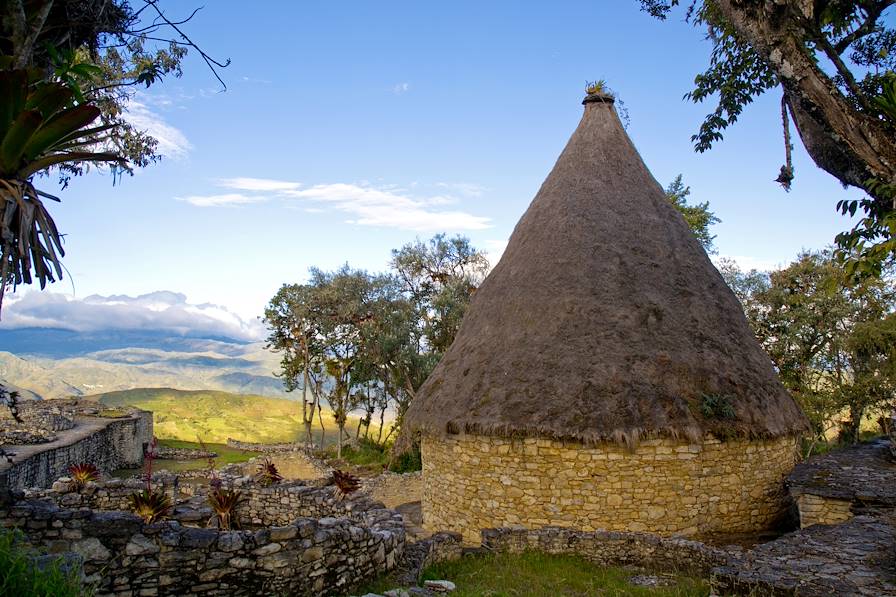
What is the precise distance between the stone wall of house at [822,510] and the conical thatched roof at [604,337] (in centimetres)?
166

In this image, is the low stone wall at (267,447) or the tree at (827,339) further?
the low stone wall at (267,447)

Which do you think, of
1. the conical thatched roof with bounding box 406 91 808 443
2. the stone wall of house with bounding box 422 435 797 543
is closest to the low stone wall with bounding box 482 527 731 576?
the stone wall of house with bounding box 422 435 797 543

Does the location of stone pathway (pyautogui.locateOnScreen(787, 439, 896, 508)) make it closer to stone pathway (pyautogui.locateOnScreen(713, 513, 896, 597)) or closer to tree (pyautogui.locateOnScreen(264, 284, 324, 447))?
stone pathway (pyautogui.locateOnScreen(713, 513, 896, 597))

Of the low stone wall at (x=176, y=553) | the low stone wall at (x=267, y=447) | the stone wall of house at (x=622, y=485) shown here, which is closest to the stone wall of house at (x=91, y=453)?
the low stone wall at (x=267, y=447)

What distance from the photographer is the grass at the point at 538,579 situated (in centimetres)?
758

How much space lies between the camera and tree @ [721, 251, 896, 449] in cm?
2345

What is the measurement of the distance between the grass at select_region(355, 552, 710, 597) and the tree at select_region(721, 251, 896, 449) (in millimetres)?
19234

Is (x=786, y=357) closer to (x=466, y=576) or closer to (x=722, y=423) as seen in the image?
(x=722, y=423)

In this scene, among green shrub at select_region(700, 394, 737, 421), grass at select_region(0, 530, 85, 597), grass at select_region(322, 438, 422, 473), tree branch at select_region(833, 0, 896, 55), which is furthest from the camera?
grass at select_region(322, 438, 422, 473)

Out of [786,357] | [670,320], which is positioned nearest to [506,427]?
[670,320]

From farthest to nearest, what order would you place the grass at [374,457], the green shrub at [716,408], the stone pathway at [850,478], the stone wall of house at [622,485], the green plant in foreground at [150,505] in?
the grass at [374,457] < the green shrub at [716,408] < the stone wall of house at [622,485] < the green plant in foreground at [150,505] < the stone pathway at [850,478]

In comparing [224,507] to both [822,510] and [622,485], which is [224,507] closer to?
[622,485]

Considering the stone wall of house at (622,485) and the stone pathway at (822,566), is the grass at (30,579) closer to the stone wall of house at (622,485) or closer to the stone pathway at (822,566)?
the stone pathway at (822,566)

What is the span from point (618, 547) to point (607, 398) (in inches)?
118
